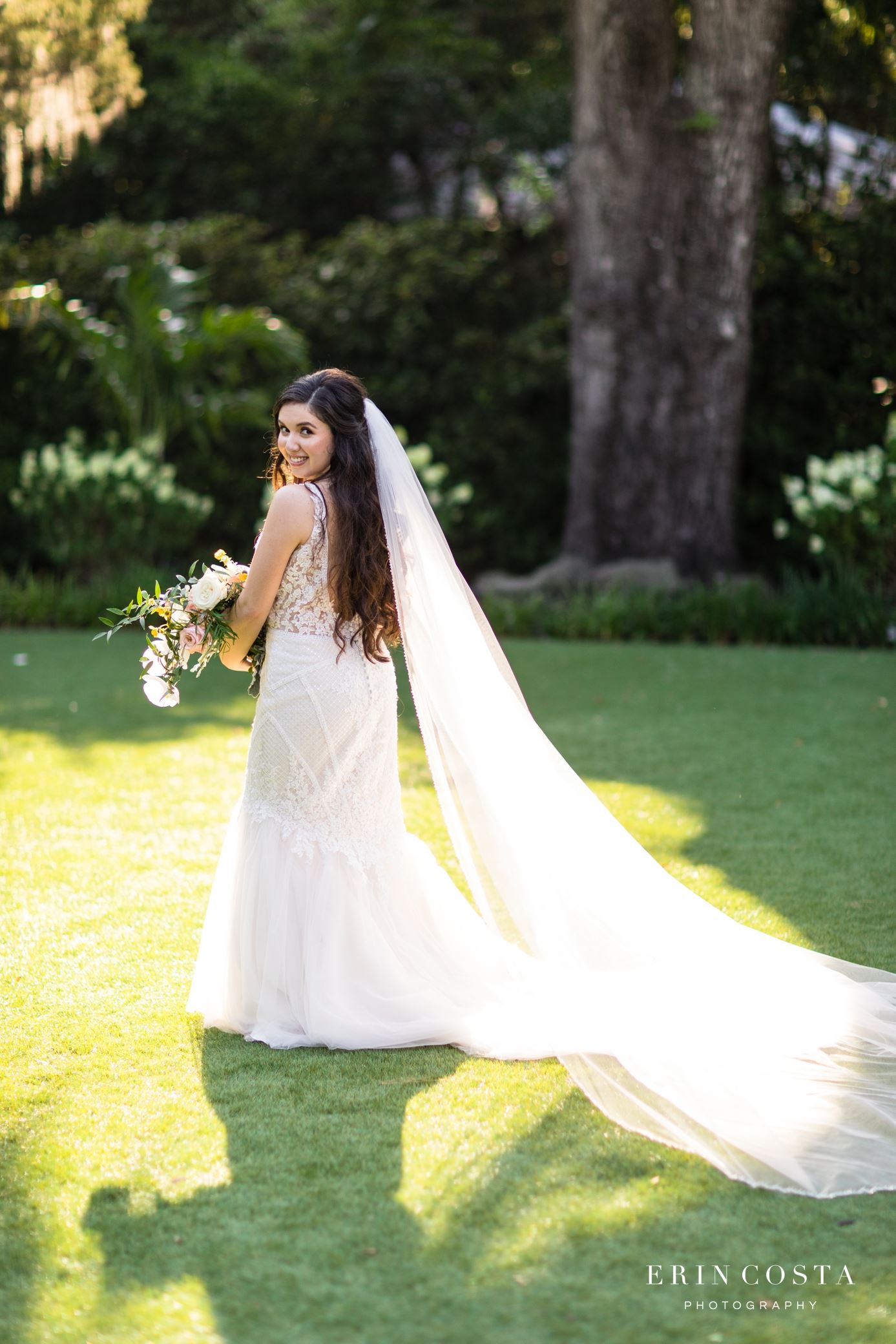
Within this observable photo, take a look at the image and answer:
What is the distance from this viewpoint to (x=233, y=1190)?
278 cm

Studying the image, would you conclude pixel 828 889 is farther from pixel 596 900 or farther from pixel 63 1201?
pixel 63 1201

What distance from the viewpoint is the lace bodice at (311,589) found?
12.4ft

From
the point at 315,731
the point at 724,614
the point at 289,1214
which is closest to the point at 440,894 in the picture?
the point at 315,731

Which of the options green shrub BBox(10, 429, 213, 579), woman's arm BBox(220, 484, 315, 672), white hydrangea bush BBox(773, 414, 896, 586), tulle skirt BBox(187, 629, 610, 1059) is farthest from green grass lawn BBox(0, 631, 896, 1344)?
green shrub BBox(10, 429, 213, 579)

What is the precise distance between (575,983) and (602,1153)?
718 millimetres

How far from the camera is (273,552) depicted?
148 inches

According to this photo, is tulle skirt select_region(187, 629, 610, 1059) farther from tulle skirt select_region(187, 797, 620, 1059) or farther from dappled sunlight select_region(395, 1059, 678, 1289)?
dappled sunlight select_region(395, 1059, 678, 1289)

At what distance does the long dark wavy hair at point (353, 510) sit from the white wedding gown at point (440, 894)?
0.17 feet

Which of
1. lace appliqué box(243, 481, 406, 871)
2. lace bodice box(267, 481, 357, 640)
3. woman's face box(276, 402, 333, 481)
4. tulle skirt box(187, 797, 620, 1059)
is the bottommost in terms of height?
tulle skirt box(187, 797, 620, 1059)

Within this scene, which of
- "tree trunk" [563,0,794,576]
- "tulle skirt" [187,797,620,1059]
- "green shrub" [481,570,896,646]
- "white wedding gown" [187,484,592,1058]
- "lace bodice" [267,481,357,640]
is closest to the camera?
"tulle skirt" [187,797,620,1059]

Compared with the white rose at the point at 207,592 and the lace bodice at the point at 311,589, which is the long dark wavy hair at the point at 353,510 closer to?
the lace bodice at the point at 311,589

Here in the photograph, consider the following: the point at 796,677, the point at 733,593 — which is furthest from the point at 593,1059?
the point at 733,593

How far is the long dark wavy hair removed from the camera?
379 cm

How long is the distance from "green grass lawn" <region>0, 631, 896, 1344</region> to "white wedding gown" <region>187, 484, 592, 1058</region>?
0.18m
